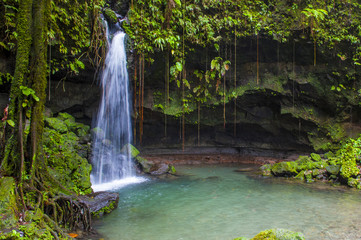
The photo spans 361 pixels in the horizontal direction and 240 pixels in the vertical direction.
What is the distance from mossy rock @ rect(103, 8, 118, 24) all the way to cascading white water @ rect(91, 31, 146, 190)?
0.61 meters

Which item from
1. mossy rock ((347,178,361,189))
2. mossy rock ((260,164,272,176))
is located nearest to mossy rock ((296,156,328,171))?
mossy rock ((260,164,272,176))

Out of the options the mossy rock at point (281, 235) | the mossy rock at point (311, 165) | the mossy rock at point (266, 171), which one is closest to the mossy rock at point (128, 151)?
the mossy rock at point (266, 171)

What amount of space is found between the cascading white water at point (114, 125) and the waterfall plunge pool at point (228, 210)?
5.91 feet

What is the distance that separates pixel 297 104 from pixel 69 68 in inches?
455

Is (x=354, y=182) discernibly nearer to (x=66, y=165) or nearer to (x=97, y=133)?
(x=66, y=165)

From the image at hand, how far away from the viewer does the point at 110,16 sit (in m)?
11.7

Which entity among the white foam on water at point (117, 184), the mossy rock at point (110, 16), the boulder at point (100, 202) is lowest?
the white foam on water at point (117, 184)

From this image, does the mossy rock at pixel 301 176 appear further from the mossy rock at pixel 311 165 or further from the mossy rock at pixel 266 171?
the mossy rock at pixel 266 171

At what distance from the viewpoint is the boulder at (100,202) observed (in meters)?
6.17

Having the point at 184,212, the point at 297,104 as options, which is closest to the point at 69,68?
the point at 184,212

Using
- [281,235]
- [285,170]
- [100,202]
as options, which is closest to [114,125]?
[100,202]

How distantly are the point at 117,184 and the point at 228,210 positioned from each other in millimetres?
4888

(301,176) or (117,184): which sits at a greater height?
(301,176)

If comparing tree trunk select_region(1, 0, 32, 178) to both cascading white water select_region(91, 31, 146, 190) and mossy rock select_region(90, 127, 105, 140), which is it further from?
mossy rock select_region(90, 127, 105, 140)
